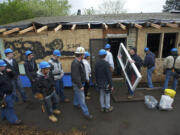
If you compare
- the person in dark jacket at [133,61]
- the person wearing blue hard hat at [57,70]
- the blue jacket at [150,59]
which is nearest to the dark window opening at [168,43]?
the blue jacket at [150,59]

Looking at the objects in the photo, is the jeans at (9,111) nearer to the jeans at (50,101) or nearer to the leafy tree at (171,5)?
the jeans at (50,101)

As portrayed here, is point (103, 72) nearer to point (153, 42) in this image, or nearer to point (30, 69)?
point (30, 69)

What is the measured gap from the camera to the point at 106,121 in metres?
3.43

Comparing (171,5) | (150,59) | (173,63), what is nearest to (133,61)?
(150,59)

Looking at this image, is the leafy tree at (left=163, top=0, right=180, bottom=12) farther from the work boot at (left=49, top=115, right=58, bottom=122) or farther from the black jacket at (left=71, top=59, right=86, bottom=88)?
the work boot at (left=49, top=115, right=58, bottom=122)

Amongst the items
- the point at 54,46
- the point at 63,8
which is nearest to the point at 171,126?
the point at 54,46

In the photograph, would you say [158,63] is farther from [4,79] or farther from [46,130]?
[4,79]

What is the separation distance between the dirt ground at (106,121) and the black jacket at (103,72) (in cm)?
120

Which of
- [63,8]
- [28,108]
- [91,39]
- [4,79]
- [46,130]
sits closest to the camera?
[4,79]

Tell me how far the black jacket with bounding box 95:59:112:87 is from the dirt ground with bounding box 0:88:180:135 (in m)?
1.20

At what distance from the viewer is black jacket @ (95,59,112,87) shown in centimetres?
326

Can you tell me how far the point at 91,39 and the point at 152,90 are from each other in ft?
12.4

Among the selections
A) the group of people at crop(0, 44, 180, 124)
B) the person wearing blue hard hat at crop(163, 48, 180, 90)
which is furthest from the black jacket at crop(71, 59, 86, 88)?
the person wearing blue hard hat at crop(163, 48, 180, 90)

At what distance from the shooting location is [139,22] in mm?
5293
